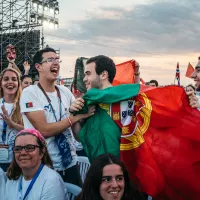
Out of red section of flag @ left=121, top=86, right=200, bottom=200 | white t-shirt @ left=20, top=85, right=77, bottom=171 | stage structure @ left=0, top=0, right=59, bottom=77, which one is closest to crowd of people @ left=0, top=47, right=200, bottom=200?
white t-shirt @ left=20, top=85, right=77, bottom=171

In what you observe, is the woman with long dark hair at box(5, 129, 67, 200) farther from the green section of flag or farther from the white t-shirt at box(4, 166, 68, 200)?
the green section of flag

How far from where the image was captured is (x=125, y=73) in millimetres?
4984

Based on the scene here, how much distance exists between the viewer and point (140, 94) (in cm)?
288

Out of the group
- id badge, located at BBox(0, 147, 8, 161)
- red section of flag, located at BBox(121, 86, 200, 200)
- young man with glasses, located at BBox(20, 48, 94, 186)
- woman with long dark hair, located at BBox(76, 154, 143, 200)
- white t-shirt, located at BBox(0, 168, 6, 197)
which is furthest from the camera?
id badge, located at BBox(0, 147, 8, 161)

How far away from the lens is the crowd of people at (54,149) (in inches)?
99.7

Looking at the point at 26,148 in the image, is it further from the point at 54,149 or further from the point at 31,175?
the point at 54,149

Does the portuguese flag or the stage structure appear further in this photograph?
the stage structure

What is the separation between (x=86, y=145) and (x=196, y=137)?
2.73 ft

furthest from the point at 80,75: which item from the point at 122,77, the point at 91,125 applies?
the point at 91,125

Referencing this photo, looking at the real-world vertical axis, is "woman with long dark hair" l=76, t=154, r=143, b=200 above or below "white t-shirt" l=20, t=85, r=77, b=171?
below

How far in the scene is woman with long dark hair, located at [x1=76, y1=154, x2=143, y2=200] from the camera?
2471 millimetres

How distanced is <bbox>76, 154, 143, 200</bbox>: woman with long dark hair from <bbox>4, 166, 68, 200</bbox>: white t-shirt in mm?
332

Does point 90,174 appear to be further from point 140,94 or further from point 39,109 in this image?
point 39,109

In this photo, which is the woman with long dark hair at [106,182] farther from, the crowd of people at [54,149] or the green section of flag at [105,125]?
the green section of flag at [105,125]
